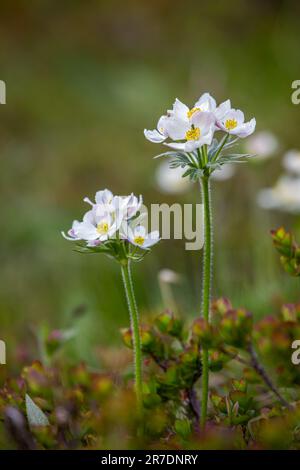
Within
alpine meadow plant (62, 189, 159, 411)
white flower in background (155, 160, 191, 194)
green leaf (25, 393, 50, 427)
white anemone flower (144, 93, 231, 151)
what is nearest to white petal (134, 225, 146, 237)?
alpine meadow plant (62, 189, 159, 411)

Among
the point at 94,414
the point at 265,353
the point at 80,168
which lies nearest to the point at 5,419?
the point at 94,414

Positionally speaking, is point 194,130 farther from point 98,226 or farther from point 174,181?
point 174,181

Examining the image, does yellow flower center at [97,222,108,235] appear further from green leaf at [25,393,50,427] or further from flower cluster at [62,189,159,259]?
green leaf at [25,393,50,427]

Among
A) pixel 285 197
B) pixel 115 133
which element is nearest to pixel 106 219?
pixel 285 197

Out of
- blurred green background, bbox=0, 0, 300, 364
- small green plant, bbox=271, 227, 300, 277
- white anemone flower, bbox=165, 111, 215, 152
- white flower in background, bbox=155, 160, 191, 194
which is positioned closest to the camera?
white anemone flower, bbox=165, 111, 215, 152

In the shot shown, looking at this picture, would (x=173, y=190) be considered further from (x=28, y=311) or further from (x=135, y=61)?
(x=135, y=61)

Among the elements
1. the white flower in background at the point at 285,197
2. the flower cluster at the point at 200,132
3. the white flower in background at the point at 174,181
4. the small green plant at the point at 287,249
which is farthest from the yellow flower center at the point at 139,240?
the white flower in background at the point at 174,181

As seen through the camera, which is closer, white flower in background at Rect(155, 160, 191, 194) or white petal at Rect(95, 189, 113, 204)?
white petal at Rect(95, 189, 113, 204)
